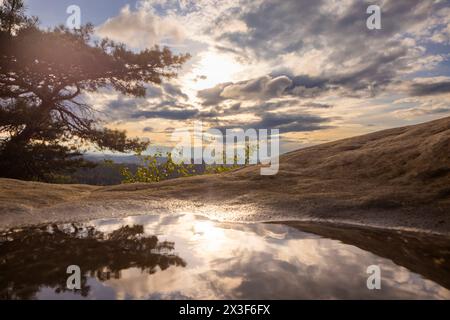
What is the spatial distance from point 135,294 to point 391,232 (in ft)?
8.88

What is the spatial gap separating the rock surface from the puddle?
675 mm

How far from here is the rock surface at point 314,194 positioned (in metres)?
4.07

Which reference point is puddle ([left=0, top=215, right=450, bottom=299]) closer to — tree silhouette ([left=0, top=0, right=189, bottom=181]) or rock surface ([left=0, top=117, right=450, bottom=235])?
rock surface ([left=0, top=117, right=450, bottom=235])

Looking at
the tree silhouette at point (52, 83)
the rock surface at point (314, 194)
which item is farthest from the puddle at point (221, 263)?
the tree silhouette at point (52, 83)

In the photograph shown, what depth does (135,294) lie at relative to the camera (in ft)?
6.34

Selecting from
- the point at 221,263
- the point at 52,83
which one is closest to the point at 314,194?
the point at 221,263

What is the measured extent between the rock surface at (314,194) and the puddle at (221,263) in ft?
2.21

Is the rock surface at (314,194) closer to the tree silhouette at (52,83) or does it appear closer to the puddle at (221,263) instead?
the puddle at (221,263)

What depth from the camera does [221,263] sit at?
8.03ft

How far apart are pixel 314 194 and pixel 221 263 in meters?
2.89

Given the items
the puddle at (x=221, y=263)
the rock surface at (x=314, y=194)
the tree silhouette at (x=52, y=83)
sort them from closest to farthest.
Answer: the puddle at (x=221, y=263) < the rock surface at (x=314, y=194) < the tree silhouette at (x=52, y=83)

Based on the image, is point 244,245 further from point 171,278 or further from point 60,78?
point 60,78

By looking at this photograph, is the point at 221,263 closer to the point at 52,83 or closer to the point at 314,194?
the point at 314,194

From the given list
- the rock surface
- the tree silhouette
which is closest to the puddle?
the rock surface
